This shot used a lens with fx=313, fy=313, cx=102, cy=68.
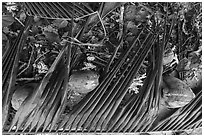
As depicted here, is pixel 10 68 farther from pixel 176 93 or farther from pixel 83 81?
pixel 176 93

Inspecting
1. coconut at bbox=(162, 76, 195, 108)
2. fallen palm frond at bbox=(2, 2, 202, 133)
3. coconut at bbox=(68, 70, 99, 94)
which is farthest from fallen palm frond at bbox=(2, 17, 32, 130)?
coconut at bbox=(162, 76, 195, 108)

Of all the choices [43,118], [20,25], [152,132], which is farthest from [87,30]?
[152,132]

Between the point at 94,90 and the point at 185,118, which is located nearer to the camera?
the point at 94,90

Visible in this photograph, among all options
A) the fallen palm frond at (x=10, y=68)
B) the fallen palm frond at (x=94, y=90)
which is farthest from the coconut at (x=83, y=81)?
the fallen palm frond at (x=10, y=68)

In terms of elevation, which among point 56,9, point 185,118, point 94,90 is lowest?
point 185,118

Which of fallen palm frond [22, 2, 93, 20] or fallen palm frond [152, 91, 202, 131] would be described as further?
fallen palm frond [152, 91, 202, 131]

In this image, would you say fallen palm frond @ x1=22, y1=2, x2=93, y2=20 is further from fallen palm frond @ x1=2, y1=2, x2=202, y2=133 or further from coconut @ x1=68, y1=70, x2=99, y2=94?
coconut @ x1=68, y1=70, x2=99, y2=94

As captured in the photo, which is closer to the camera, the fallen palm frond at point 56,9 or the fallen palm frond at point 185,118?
the fallen palm frond at point 56,9

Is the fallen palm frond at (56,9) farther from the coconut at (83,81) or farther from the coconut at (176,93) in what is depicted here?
the coconut at (176,93)

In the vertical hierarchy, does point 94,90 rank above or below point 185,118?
above

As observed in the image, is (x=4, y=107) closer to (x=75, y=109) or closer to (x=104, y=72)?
(x=75, y=109)

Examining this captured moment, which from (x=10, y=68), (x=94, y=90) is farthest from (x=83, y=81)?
(x=10, y=68)
